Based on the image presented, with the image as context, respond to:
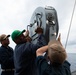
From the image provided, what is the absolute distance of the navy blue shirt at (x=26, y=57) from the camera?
4590 mm

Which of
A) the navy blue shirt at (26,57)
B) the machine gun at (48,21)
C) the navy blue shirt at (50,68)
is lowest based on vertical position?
the navy blue shirt at (26,57)

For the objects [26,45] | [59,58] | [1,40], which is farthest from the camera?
[1,40]

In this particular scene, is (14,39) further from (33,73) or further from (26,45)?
(33,73)

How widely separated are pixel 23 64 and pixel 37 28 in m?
0.67

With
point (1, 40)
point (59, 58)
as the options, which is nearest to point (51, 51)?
point (59, 58)

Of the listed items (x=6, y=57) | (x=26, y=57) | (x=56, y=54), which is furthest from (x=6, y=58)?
(x=56, y=54)

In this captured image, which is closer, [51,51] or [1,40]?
[51,51]

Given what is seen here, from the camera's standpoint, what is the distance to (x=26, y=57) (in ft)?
15.3

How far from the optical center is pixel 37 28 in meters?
4.83

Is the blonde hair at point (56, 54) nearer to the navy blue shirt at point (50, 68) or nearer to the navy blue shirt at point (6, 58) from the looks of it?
the navy blue shirt at point (50, 68)

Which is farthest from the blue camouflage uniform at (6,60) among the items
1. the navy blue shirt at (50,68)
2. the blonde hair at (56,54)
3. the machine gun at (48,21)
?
the blonde hair at (56,54)

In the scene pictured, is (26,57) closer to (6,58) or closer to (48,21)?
(48,21)

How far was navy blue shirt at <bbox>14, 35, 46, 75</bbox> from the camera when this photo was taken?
4.59m

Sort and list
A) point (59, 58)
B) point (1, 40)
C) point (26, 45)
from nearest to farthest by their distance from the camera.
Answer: point (59, 58), point (26, 45), point (1, 40)
